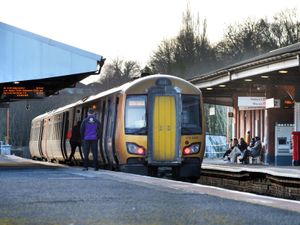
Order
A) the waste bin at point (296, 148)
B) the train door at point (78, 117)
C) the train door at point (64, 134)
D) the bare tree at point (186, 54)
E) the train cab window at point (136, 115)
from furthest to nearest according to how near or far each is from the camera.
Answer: the bare tree at point (186, 54), the train door at point (64, 134), the waste bin at point (296, 148), the train door at point (78, 117), the train cab window at point (136, 115)

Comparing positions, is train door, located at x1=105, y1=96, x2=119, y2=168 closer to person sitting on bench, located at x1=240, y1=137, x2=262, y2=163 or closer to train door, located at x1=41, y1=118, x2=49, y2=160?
Result: person sitting on bench, located at x1=240, y1=137, x2=262, y2=163

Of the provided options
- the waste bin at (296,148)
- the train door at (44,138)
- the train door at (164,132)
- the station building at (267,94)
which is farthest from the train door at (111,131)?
the train door at (44,138)

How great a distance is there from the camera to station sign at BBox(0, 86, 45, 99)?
27.6 metres

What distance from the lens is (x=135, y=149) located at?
20.3 meters

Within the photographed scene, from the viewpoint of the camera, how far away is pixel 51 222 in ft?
23.3

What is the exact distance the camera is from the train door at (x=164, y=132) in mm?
20234

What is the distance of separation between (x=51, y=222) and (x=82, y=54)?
16.6m

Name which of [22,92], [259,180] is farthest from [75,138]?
[259,180]

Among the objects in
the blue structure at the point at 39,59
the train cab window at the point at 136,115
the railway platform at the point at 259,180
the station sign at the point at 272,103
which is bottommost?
the railway platform at the point at 259,180

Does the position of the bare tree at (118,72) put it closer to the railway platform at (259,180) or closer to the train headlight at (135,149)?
the railway platform at (259,180)

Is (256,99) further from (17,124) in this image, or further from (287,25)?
(17,124)

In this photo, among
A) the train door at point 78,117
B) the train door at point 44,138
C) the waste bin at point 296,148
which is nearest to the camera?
the train door at point 78,117

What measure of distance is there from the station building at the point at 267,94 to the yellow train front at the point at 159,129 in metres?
5.95

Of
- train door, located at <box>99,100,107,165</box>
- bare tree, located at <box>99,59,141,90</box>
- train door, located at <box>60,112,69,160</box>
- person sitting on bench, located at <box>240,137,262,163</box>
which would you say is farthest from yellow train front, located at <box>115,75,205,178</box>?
bare tree, located at <box>99,59,141,90</box>
